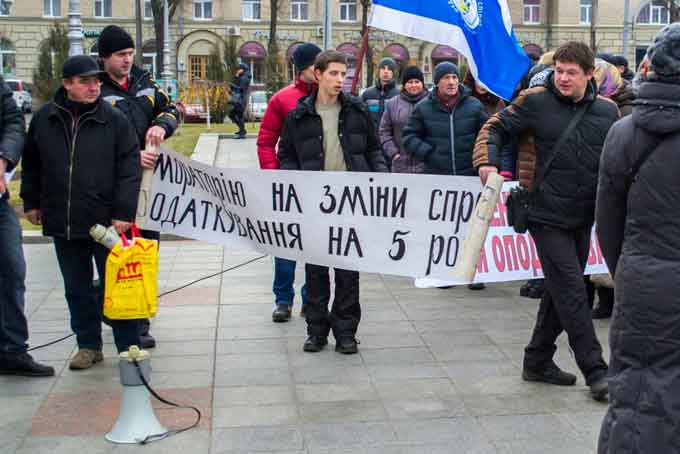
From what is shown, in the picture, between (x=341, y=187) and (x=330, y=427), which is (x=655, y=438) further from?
(x=341, y=187)

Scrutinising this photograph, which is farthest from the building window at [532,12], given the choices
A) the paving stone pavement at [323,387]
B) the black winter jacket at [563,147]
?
the black winter jacket at [563,147]

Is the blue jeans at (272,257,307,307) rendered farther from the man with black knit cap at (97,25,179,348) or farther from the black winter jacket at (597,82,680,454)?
the black winter jacket at (597,82,680,454)

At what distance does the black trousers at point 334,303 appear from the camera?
20.9 ft

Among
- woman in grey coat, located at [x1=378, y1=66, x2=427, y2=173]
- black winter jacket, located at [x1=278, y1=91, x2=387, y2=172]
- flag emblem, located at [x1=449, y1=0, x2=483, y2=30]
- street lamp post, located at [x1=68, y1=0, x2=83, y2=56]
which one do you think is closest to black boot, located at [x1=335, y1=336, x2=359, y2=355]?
black winter jacket, located at [x1=278, y1=91, x2=387, y2=172]

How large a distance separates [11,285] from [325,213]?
1875 mm

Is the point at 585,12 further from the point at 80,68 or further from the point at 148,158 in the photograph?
the point at 80,68

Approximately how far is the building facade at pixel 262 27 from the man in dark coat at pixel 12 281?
166 feet

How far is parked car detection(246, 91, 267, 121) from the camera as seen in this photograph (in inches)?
1388

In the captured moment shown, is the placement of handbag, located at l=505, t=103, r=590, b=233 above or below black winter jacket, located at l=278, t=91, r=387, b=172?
below

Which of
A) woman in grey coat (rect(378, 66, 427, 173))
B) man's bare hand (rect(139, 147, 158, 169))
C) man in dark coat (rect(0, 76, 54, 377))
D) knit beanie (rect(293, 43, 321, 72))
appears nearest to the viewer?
man in dark coat (rect(0, 76, 54, 377))

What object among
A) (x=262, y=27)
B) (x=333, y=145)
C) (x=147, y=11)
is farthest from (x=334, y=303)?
(x=147, y=11)

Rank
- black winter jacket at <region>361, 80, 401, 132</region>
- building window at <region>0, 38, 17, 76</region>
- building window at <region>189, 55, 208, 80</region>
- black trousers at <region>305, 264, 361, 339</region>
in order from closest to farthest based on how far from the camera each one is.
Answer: black trousers at <region>305, 264, 361, 339</region>, black winter jacket at <region>361, 80, 401, 132</region>, building window at <region>0, 38, 17, 76</region>, building window at <region>189, 55, 208, 80</region>

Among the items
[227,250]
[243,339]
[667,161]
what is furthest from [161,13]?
[667,161]

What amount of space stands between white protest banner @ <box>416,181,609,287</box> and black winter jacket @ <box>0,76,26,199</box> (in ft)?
10.2
